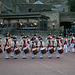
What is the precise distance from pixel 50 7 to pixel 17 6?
9.41 m

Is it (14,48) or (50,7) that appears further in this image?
(50,7)

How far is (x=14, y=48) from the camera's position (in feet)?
56.3

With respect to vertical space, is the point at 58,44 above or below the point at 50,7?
below

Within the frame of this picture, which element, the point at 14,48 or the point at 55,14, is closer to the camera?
the point at 14,48

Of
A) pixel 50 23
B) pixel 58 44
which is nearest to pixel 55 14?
pixel 50 23

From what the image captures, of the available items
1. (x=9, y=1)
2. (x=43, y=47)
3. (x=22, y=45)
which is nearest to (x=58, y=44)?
(x=43, y=47)

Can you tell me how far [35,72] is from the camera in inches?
458

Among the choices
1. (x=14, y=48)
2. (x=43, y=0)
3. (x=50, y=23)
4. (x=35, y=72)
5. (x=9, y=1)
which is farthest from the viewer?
(x=43, y=0)

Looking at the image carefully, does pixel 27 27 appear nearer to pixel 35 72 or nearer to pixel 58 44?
pixel 58 44

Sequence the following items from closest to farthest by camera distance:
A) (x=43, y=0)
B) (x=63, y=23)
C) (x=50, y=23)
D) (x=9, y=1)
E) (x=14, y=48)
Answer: (x=14, y=48) < (x=50, y=23) < (x=63, y=23) < (x=9, y=1) < (x=43, y=0)

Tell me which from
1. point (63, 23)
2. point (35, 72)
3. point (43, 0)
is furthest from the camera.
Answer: point (43, 0)

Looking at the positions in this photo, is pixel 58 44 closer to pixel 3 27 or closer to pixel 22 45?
pixel 22 45

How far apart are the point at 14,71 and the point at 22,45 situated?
18.7ft

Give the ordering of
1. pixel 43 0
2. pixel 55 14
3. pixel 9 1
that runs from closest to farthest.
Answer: pixel 55 14
pixel 9 1
pixel 43 0
